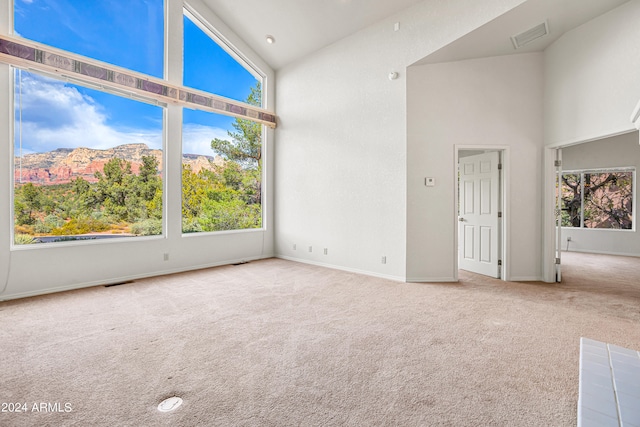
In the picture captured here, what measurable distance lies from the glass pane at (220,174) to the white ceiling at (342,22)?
5.48 ft

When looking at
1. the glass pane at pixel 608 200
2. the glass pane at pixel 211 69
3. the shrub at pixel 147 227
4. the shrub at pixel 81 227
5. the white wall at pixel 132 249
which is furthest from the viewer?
the glass pane at pixel 608 200

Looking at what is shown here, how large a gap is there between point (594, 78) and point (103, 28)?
665 centimetres

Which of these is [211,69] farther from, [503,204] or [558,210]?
[558,210]

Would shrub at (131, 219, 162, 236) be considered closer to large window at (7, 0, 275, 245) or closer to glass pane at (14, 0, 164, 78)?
large window at (7, 0, 275, 245)

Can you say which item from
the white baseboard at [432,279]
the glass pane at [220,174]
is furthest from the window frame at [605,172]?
the glass pane at [220,174]

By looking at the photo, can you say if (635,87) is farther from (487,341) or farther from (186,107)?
(186,107)

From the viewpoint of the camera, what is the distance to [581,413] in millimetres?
1416

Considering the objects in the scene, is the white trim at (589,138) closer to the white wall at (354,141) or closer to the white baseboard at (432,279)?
the white wall at (354,141)

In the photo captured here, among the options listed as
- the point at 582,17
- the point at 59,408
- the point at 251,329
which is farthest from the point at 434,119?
the point at 59,408

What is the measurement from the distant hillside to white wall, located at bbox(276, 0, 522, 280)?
256 cm

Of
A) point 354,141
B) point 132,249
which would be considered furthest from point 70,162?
point 354,141

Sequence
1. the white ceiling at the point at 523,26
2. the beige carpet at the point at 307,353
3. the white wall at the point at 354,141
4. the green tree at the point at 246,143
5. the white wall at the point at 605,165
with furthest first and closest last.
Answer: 1. the white wall at the point at 605,165
2. the green tree at the point at 246,143
3. the white wall at the point at 354,141
4. the white ceiling at the point at 523,26
5. the beige carpet at the point at 307,353

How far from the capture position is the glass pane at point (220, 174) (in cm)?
543

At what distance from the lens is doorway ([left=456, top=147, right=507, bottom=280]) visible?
15.4 ft
